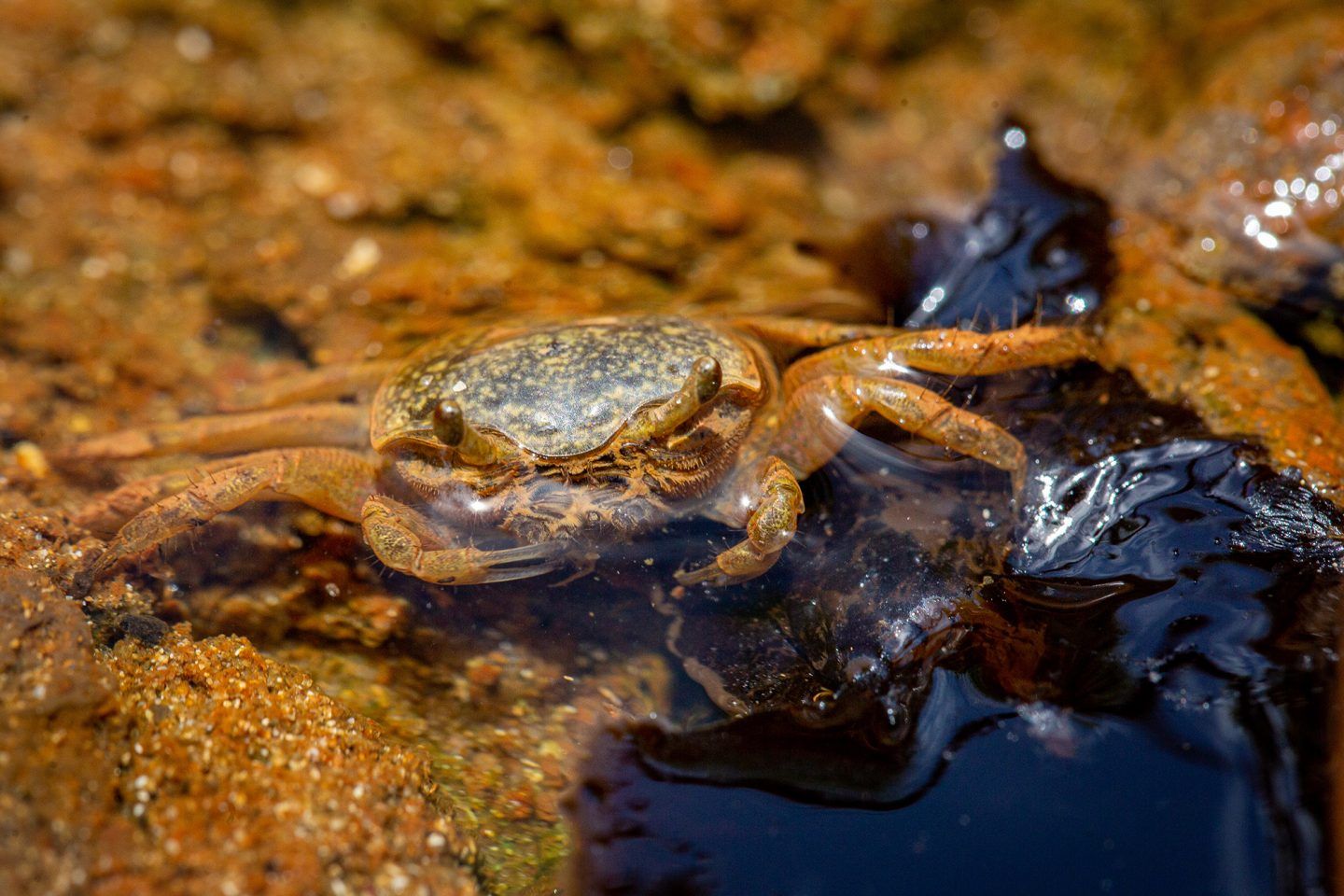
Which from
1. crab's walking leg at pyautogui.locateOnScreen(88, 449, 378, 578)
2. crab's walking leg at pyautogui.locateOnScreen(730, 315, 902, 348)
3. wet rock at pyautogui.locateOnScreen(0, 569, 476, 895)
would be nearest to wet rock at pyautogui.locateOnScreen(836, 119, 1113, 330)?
crab's walking leg at pyautogui.locateOnScreen(730, 315, 902, 348)

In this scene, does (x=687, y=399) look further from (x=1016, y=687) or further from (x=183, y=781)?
(x=183, y=781)

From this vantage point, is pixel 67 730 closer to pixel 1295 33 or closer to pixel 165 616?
pixel 165 616

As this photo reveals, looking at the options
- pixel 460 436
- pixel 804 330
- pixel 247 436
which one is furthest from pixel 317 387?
pixel 804 330

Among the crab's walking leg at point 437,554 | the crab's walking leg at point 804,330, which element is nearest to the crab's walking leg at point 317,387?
the crab's walking leg at point 437,554

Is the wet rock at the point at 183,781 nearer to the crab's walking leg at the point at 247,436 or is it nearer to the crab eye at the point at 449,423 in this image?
the crab eye at the point at 449,423

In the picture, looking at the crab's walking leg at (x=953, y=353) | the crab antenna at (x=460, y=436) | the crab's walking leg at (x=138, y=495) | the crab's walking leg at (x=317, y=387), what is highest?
the crab's walking leg at (x=953, y=353)

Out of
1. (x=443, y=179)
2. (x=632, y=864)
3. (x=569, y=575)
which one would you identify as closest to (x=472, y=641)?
(x=569, y=575)
